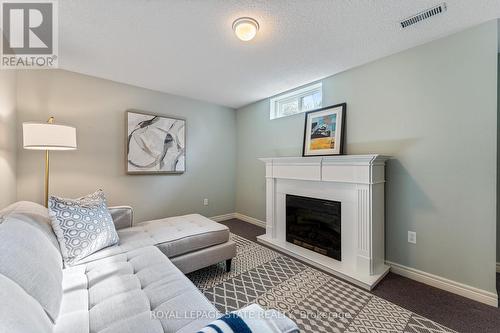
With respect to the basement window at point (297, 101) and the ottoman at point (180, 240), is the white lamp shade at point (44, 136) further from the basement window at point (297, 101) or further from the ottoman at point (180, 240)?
the basement window at point (297, 101)

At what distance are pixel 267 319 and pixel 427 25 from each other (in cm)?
253

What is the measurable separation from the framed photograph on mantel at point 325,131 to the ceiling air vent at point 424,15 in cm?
97

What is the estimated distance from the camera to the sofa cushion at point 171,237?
1.75 m

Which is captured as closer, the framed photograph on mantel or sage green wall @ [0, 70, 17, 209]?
sage green wall @ [0, 70, 17, 209]

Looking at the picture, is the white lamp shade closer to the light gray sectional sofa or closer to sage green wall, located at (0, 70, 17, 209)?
sage green wall, located at (0, 70, 17, 209)

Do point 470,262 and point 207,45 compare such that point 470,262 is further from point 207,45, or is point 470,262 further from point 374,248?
point 207,45

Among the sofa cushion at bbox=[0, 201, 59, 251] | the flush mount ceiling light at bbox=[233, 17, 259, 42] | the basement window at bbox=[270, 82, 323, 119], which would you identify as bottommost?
the sofa cushion at bbox=[0, 201, 59, 251]

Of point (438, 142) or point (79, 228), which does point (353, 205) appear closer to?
point (438, 142)

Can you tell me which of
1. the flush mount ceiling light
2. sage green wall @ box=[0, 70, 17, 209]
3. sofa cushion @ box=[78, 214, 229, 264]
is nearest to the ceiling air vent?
the flush mount ceiling light

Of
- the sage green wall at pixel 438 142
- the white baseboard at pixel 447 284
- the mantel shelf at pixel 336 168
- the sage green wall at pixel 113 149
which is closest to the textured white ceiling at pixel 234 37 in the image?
the sage green wall at pixel 438 142

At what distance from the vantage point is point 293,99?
3.33 meters

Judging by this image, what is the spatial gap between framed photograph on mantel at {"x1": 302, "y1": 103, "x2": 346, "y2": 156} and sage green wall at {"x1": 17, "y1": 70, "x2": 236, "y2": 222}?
186 centimetres

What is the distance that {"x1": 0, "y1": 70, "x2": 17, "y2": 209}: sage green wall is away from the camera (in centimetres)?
191

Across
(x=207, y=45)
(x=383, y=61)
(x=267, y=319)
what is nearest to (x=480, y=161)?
(x=383, y=61)
